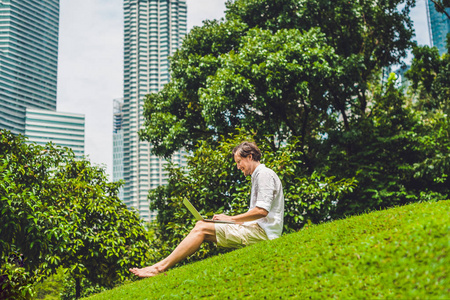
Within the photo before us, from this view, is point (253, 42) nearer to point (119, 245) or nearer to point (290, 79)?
point (290, 79)

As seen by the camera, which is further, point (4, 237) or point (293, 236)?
point (4, 237)

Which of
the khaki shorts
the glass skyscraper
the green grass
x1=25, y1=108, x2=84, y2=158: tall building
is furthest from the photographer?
Result: the glass skyscraper

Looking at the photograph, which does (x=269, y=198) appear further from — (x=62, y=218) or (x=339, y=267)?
(x=62, y=218)

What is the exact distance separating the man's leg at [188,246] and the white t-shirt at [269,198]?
820mm

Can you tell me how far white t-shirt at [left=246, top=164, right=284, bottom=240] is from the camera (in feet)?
21.6

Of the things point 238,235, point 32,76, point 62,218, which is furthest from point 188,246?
point 32,76

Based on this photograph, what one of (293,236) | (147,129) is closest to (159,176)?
(147,129)

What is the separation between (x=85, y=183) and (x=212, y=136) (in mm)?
5725

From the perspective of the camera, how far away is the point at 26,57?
173 m

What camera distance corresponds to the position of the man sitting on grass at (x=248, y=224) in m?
6.57

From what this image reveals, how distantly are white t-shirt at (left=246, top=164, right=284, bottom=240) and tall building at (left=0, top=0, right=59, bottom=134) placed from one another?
15276cm

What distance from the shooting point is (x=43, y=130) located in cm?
15538

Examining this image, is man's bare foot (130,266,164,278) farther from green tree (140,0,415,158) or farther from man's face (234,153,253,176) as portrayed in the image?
green tree (140,0,415,158)

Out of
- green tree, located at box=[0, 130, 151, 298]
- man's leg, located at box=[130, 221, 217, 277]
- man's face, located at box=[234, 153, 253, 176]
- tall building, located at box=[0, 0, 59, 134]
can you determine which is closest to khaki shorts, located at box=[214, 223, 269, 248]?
man's leg, located at box=[130, 221, 217, 277]
